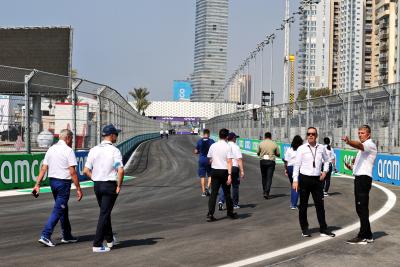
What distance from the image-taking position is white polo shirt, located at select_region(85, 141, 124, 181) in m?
7.40

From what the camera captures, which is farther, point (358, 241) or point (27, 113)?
point (27, 113)

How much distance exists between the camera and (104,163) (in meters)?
7.41

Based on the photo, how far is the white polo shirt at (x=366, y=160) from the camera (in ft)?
27.6

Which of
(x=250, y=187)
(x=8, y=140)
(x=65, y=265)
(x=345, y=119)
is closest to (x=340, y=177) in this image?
(x=345, y=119)

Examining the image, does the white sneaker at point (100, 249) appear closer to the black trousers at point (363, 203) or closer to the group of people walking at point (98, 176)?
the group of people walking at point (98, 176)

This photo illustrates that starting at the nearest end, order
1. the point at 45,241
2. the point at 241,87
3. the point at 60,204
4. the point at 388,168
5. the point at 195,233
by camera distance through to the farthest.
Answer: the point at 45,241, the point at 60,204, the point at 195,233, the point at 388,168, the point at 241,87

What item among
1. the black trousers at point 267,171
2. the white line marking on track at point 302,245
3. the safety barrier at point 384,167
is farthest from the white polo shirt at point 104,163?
the safety barrier at point 384,167

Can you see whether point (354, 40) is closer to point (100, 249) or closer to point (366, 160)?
point (366, 160)

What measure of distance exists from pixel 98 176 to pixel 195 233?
7.61 ft

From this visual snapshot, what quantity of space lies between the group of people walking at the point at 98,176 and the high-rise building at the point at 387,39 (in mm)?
118843

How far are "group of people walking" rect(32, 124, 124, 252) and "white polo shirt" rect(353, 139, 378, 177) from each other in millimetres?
3529

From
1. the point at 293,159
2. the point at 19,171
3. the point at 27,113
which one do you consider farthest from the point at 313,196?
the point at 19,171

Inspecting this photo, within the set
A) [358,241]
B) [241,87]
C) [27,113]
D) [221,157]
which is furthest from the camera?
[241,87]

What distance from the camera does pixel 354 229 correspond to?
952 centimetres
